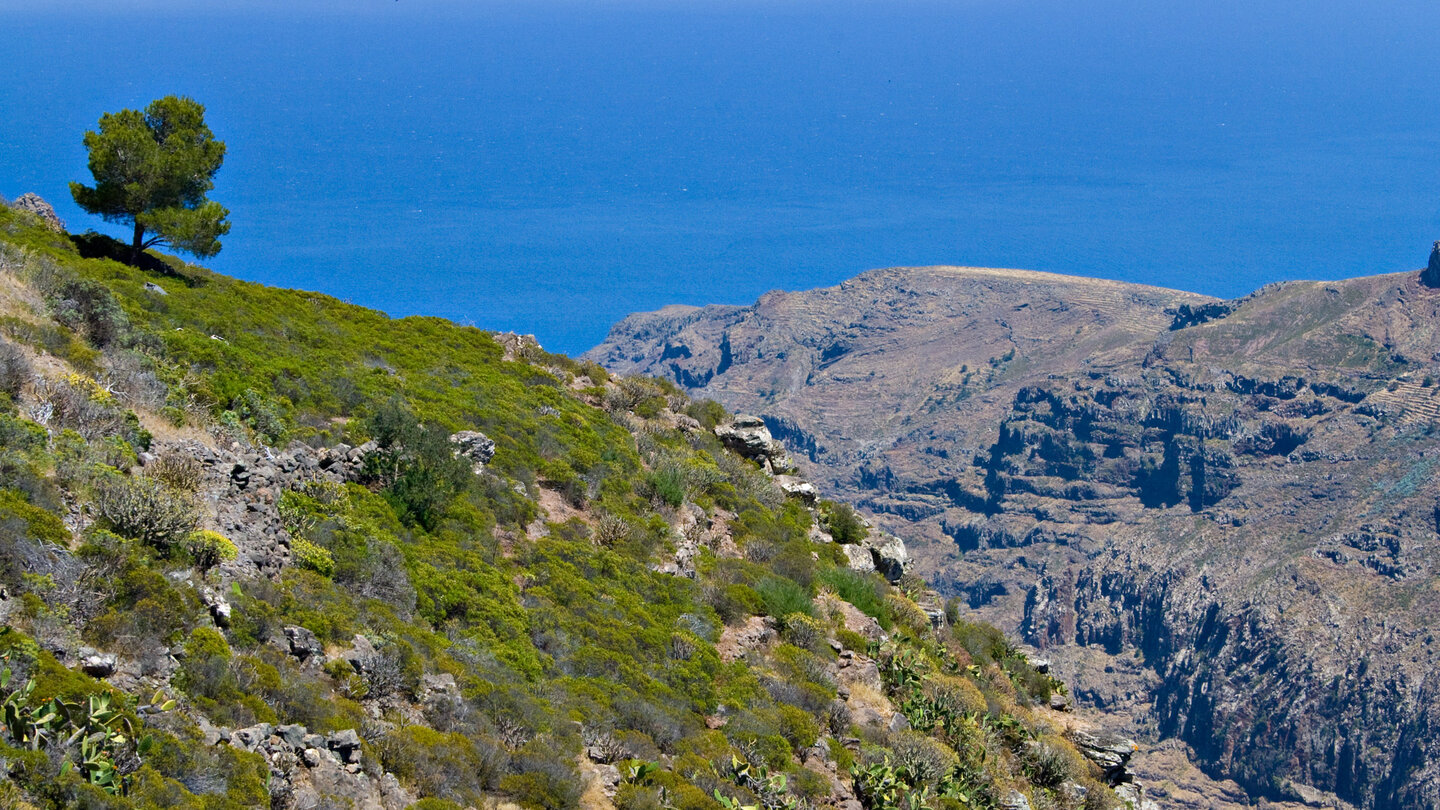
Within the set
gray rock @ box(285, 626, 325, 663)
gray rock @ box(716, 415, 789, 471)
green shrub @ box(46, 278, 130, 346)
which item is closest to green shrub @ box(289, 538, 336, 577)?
gray rock @ box(285, 626, 325, 663)

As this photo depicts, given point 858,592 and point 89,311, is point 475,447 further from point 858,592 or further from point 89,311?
point 858,592

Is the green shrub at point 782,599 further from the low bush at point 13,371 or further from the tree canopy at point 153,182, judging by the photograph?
the tree canopy at point 153,182

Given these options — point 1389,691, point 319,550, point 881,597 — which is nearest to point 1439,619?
point 1389,691

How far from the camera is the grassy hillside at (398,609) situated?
453 inches

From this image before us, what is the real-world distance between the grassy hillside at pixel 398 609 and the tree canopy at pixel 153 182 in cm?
126

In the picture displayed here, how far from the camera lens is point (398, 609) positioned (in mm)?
16688

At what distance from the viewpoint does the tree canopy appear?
93.4 ft

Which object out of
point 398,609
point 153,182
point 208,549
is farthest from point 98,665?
point 153,182

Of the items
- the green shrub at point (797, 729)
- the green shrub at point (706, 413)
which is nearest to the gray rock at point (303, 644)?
the green shrub at point (797, 729)

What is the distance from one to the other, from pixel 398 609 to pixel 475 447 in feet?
26.7

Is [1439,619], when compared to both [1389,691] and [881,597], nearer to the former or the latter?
[1389,691]

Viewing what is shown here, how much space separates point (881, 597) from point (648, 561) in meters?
7.16

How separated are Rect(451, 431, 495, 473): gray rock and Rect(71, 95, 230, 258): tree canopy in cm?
956

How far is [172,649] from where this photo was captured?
11992 mm
